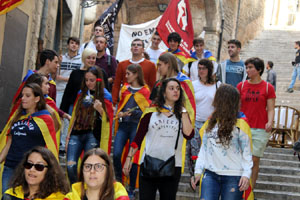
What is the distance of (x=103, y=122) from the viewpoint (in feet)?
20.4

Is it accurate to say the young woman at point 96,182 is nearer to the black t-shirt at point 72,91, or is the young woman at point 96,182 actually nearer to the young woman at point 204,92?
the black t-shirt at point 72,91

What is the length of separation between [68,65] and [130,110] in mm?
2038

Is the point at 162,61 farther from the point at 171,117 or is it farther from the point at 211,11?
the point at 211,11

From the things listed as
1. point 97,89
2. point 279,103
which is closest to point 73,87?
point 97,89

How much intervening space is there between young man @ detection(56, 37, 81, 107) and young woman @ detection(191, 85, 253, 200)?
3560 mm

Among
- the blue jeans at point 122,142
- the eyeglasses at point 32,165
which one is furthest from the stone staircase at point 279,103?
the eyeglasses at point 32,165

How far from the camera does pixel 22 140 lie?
5098mm

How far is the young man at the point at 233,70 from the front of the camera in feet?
26.7

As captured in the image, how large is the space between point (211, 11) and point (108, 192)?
16046mm

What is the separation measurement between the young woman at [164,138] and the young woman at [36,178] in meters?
1.07

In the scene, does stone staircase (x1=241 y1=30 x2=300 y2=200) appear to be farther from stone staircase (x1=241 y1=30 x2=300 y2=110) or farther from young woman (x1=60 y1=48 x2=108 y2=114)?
young woman (x1=60 y1=48 x2=108 y2=114)

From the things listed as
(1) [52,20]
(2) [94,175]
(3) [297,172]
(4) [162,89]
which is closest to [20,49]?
(1) [52,20]

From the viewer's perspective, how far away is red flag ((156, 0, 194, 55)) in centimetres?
975

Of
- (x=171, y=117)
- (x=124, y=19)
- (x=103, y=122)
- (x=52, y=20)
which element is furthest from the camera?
(x=124, y=19)
